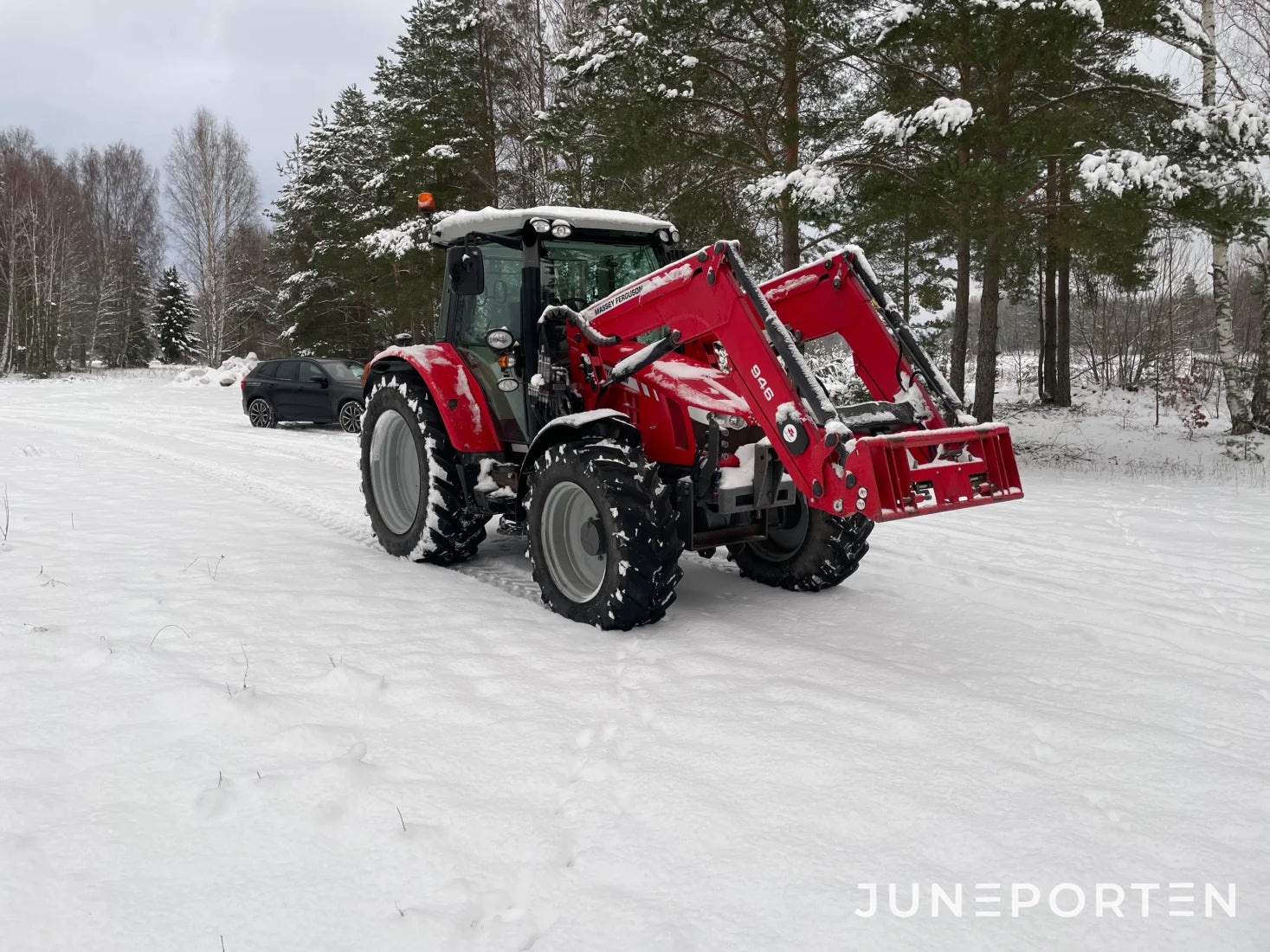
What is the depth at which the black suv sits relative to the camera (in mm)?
15664

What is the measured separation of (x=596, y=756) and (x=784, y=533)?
2608 mm

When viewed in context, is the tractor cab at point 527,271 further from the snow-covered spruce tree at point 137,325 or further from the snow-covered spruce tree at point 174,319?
the snow-covered spruce tree at point 174,319

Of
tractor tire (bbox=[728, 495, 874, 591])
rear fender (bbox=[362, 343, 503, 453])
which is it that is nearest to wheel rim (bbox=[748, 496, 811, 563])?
tractor tire (bbox=[728, 495, 874, 591])

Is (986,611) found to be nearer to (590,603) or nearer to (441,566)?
(590,603)

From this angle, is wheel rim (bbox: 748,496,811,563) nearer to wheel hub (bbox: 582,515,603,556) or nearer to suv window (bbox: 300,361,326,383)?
wheel hub (bbox: 582,515,603,556)

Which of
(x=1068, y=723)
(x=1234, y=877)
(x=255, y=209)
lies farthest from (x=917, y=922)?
(x=255, y=209)

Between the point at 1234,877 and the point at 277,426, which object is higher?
the point at 277,426

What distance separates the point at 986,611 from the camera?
4.74 meters

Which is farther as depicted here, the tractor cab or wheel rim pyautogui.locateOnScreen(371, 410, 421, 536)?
wheel rim pyautogui.locateOnScreen(371, 410, 421, 536)

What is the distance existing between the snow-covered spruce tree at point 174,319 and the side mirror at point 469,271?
47859 millimetres

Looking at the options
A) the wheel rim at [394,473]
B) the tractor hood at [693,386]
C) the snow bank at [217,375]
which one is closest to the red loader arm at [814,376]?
the tractor hood at [693,386]

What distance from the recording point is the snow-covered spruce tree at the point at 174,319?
46.4 metres

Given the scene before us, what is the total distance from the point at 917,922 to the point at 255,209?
41586mm

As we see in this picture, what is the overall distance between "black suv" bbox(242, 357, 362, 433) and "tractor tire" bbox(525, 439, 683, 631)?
11689mm
